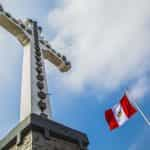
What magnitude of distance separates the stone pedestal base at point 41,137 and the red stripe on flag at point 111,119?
3.43 metres

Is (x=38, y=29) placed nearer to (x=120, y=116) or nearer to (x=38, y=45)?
(x=38, y=45)

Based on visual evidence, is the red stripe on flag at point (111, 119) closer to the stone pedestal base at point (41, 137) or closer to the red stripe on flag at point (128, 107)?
the red stripe on flag at point (128, 107)

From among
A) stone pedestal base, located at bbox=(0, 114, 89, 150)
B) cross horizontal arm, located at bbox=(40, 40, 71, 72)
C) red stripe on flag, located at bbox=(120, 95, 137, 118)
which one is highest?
cross horizontal arm, located at bbox=(40, 40, 71, 72)

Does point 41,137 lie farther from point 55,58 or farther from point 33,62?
point 55,58

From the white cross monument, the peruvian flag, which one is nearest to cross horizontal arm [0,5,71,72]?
the white cross monument

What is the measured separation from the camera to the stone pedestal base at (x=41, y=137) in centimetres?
877

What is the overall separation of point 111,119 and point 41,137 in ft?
16.3

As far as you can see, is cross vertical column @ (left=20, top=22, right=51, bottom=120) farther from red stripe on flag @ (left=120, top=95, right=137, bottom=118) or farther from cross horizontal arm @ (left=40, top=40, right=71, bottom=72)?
red stripe on flag @ (left=120, top=95, right=137, bottom=118)

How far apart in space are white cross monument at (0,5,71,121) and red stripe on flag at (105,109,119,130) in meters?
2.95

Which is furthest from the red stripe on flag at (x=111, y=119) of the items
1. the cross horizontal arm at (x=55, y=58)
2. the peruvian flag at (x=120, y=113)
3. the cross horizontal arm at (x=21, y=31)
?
the cross horizontal arm at (x=21, y=31)

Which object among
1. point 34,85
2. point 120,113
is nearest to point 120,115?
point 120,113

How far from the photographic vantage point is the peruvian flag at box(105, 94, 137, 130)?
12.8 m

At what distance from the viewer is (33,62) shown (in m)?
12.5

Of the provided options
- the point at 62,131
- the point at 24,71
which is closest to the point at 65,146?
the point at 62,131
